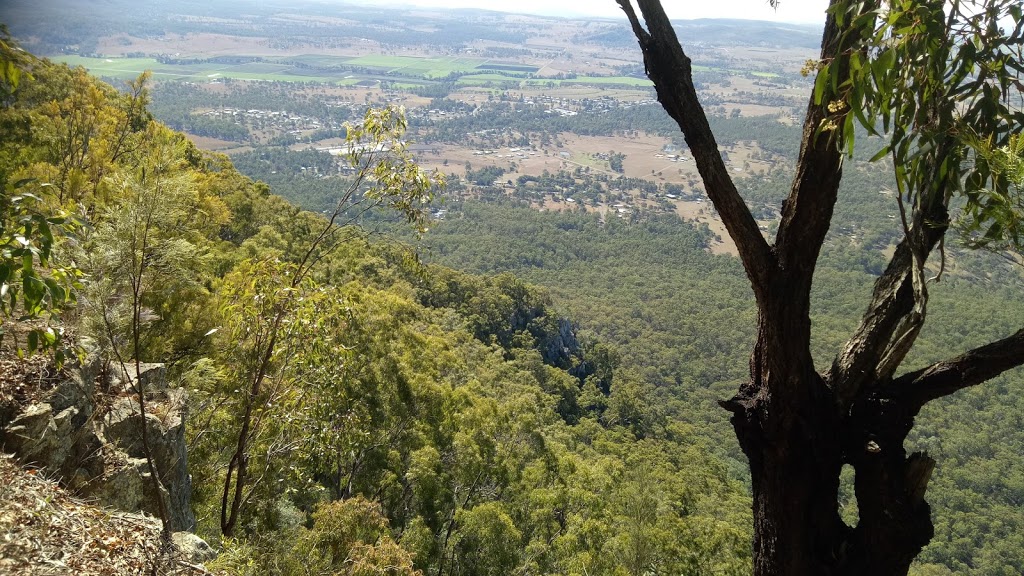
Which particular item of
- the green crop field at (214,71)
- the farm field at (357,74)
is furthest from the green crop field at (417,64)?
the green crop field at (214,71)

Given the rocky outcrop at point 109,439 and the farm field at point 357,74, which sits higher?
the farm field at point 357,74

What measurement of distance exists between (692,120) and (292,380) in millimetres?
3184

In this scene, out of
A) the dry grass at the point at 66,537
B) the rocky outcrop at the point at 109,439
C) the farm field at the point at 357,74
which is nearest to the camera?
the dry grass at the point at 66,537

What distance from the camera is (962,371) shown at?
5.63 ft

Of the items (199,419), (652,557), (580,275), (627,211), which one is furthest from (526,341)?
(627,211)

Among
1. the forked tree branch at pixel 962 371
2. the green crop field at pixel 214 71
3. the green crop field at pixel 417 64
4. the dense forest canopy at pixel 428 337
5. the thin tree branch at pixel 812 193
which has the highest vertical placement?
the green crop field at pixel 417 64

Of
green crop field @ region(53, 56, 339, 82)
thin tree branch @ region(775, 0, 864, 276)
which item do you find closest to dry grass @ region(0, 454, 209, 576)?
thin tree branch @ region(775, 0, 864, 276)

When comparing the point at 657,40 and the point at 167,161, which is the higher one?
the point at 657,40

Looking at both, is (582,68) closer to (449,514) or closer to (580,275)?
(580,275)

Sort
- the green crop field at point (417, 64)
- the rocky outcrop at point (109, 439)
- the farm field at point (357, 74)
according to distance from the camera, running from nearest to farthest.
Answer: the rocky outcrop at point (109, 439) < the farm field at point (357, 74) < the green crop field at point (417, 64)

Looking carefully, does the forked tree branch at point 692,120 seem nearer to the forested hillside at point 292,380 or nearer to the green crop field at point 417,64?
the forested hillside at point 292,380

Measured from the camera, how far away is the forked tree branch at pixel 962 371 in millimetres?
1673

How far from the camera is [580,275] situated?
196 ft

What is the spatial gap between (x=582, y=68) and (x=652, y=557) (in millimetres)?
186270
